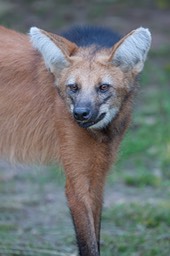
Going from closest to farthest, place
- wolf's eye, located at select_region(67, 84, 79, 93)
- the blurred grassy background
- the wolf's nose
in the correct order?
the wolf's nose → wolf's eye, located at select_region(67, 84, 79, 93) → the blurred grassy background

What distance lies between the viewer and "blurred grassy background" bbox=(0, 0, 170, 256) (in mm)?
5117

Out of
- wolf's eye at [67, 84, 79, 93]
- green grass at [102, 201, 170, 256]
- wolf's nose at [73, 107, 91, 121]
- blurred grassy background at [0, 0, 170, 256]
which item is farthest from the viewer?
blurred grassy background at [0, 0, 170, 256]

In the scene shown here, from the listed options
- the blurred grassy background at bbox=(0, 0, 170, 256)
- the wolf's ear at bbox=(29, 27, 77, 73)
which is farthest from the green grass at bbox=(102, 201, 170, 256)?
the wolf's ear at bbox=(29, 27, 77, 73)

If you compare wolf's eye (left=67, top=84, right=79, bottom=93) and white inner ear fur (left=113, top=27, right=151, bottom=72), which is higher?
white inner ear fur (left=113, top=27, right=151, bottom=72)

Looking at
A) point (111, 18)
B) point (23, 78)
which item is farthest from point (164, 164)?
point (111, 18)

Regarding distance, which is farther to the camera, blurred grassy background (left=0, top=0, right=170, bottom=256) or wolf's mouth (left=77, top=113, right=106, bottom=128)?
blurred grassy background (left=0, top=0, right=170, bottom=256)

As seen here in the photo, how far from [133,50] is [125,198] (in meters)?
2.06

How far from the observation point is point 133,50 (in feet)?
13.8

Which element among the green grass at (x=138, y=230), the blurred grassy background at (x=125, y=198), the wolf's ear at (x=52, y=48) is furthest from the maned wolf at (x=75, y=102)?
the green grass at (x=138, y=230)

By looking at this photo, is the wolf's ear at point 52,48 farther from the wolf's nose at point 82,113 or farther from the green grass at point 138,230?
the green grass at point 138,230

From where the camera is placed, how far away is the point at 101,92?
418 cm

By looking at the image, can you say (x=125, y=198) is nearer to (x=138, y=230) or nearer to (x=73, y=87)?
(x=138, y=230)

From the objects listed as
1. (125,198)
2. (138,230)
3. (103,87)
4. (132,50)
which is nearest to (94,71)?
(103,87)

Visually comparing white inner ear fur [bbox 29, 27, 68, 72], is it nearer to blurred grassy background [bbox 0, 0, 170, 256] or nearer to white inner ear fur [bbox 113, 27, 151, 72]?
white inner ear fur [bbox 113, 27, 151, 72]
